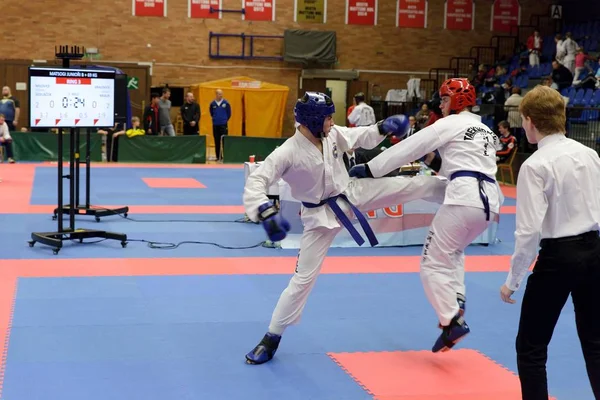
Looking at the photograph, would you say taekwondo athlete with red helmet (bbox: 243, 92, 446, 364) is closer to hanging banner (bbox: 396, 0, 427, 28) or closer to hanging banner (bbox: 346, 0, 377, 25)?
hanging banner (bbox: 346, 0, 377, 25)

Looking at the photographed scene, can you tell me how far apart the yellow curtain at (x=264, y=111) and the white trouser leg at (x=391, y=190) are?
20.0 m

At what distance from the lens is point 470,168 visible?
515cm


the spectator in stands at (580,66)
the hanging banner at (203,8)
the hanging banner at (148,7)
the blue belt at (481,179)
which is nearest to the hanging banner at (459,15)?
the spectator in stands at (580,66)

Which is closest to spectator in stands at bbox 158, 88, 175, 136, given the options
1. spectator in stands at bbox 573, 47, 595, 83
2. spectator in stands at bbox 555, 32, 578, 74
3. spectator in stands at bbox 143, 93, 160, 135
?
spectator in stands at bbox 143, 93, 160, 135

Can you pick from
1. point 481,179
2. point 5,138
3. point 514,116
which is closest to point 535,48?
point 514,116

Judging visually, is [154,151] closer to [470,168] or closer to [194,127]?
[194,127]

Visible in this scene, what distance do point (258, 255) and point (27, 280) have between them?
266 cm

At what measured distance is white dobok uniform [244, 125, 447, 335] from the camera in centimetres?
502

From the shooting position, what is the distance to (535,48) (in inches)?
938

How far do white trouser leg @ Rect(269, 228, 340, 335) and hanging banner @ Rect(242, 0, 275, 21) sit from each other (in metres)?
21.2

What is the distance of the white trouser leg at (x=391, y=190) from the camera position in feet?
16.8

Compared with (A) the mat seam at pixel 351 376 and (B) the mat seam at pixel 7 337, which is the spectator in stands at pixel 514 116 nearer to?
(B) the mat seam at pixel 7 337

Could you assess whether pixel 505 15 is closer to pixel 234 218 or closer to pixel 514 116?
pixel 514 116

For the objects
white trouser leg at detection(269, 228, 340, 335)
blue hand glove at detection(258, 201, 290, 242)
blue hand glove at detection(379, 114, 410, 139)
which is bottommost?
white trouser leg at detection(269, 228, 340, 335)
